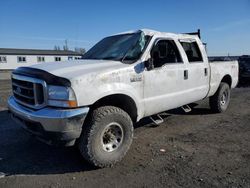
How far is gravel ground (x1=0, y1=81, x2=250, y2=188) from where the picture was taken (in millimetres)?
3516

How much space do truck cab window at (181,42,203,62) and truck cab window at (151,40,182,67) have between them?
0.43 meters

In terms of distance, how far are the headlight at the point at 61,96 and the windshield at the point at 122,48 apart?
4.59ft

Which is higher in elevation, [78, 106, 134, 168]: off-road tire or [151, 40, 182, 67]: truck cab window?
[151, 40, 182, 67]: truck cab window

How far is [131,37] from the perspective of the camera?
5.00 meters

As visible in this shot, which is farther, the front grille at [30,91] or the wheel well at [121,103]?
the wheel well at [121,103]

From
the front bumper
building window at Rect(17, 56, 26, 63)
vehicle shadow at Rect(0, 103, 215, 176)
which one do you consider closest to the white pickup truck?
the front bumper

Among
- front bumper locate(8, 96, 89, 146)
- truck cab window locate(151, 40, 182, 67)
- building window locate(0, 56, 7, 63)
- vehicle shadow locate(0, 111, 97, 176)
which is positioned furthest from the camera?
building window locate(0, 56, 7, 63)

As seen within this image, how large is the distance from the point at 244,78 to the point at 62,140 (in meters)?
14.4

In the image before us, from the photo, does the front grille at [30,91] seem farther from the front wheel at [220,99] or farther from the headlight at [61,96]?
the front wheel at [220,99]

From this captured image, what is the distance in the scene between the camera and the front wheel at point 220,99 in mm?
7076

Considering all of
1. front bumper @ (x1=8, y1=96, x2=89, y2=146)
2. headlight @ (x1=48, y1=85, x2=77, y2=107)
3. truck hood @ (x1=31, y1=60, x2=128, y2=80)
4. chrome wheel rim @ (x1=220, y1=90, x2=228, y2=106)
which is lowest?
chrome wheel rim @ (x1=220, y1=90, x2=228, y2=106)

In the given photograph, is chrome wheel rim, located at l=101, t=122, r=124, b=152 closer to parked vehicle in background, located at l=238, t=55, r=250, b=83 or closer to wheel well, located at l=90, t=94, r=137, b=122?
wheel well, located at l=90, t=94, r=137, b=122

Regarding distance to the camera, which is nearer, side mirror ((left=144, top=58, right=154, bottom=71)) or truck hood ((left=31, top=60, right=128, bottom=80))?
truck hood ((left=31, top=60, right=128, bottom=80))

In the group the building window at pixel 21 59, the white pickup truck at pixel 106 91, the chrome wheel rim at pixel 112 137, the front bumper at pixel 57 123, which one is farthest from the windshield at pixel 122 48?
the building window at pixel 21 59
